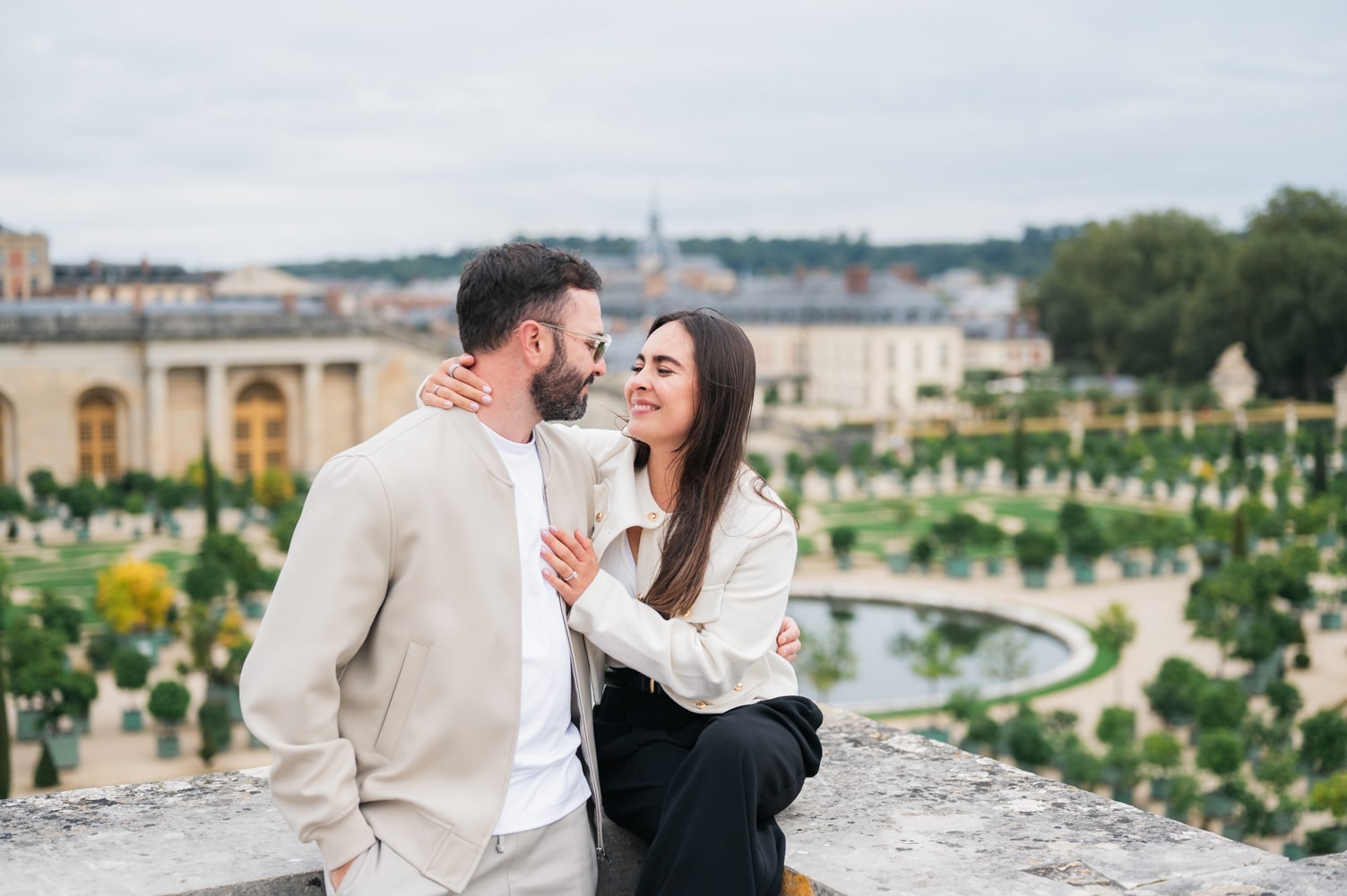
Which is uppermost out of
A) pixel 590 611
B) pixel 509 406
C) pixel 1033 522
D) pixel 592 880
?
pixel 509 406

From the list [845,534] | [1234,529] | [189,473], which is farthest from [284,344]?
[1234,529]

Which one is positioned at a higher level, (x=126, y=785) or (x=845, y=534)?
(x=126, y=785)

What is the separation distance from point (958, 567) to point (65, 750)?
13.2 metres

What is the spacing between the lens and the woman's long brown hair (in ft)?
10.1

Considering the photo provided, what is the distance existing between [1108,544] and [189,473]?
59.8 ft

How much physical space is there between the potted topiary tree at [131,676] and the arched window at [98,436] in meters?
22.1

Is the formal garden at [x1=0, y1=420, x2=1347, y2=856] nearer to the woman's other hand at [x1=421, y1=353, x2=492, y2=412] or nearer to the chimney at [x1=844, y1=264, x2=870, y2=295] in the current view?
the woman's other hand at [x1=421, y1=353, x2=492, y2=412]

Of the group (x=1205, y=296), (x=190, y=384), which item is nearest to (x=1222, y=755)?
(x=190, y=384)

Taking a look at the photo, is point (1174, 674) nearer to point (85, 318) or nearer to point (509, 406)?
point (509, 406)

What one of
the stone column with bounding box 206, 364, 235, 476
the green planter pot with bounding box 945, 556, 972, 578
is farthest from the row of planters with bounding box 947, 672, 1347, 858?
the stone column with bounding box 206, 364, 235, 476

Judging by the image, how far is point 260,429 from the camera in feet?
120

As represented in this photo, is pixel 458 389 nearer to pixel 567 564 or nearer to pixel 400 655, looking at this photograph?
pixel 567 564

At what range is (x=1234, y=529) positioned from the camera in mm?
19875

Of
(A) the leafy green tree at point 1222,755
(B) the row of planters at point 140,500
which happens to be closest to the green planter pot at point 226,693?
(A) the leafy green tree at point 1222,755
